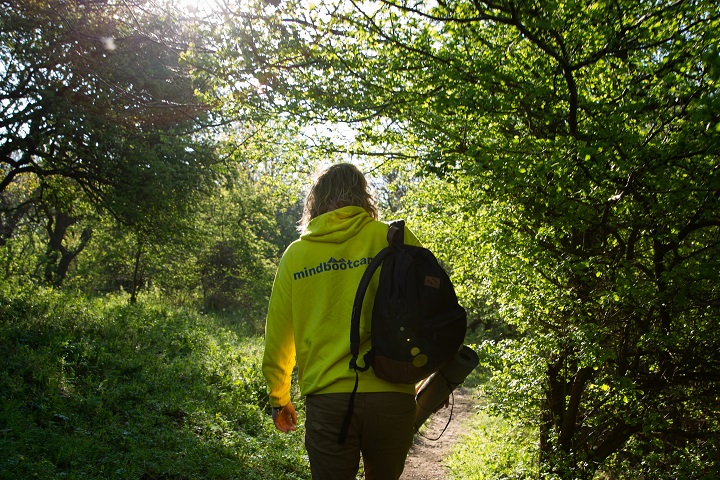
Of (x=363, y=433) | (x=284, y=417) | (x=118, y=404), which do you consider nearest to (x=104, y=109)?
(x=118, y=404)

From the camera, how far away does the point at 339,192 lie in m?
2.60

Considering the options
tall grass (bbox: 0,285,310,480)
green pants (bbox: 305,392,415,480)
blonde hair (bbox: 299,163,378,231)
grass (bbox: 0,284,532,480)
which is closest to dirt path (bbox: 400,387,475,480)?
grass (bbox: 0,284,532,480)

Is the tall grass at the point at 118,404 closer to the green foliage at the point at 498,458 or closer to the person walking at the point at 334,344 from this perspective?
the green foliage at the point at 498,458

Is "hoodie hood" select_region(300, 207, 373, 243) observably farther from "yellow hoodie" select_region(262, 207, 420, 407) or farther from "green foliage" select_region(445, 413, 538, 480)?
"green foliage" select_region(445, 413, 538, 480)

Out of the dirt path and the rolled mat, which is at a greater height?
the rolled mat

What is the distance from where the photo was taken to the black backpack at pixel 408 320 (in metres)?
A: 2.16

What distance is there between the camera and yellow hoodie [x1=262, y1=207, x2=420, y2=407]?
2.27m

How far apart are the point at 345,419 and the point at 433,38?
16.2 feet

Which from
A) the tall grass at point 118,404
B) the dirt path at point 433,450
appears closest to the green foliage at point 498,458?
the dirt path at point 433,450

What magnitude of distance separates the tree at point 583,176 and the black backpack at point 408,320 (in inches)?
64.0

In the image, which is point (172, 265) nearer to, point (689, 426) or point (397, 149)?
point (397, 149)

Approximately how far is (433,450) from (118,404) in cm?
529

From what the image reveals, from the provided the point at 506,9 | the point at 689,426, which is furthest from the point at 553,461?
the point at 506,9

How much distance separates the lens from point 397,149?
7.63 meters
